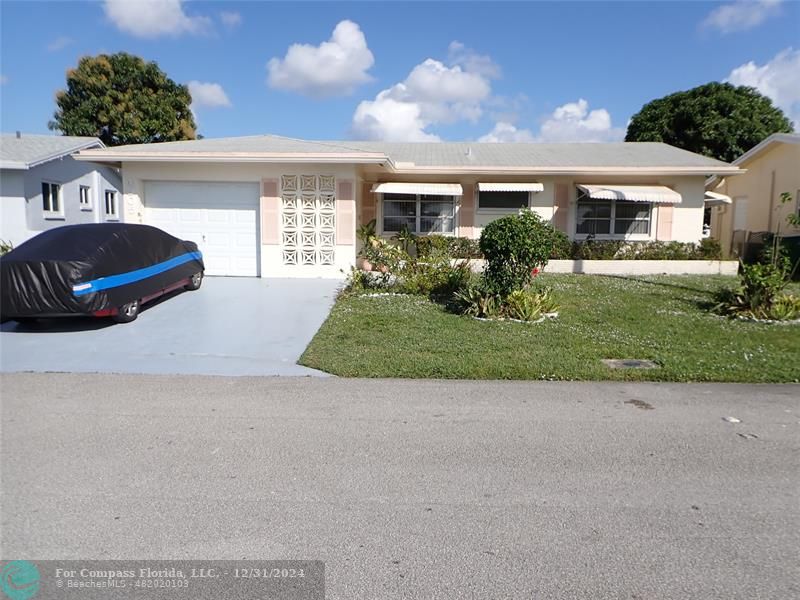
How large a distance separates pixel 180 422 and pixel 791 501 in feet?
15.3

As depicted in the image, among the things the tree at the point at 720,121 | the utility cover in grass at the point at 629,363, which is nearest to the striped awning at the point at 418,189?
the utility cover in grass at the point at 629,363

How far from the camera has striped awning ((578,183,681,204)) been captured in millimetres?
15398

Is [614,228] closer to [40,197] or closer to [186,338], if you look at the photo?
[186,338]

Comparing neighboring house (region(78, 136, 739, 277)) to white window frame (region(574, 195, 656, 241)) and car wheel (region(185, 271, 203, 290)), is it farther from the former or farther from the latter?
car wheel (region(185, 271, 203, 290))

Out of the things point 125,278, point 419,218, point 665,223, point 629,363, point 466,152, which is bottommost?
point 629,363

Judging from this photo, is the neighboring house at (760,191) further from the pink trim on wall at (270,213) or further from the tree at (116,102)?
the tree at (116,102)

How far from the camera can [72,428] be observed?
4977mm

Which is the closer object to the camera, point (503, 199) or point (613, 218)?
point (503, 199)

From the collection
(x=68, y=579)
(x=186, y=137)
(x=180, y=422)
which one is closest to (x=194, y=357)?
(x=180, y=422)

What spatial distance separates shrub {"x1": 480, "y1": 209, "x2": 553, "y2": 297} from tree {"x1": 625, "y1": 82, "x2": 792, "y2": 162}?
22.5 m

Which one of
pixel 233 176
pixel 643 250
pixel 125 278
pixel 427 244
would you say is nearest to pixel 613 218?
pixel 643 250

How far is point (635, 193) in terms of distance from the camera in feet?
51.3

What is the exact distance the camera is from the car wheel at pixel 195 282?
1220 cm

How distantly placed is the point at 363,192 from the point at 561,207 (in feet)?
18.6
